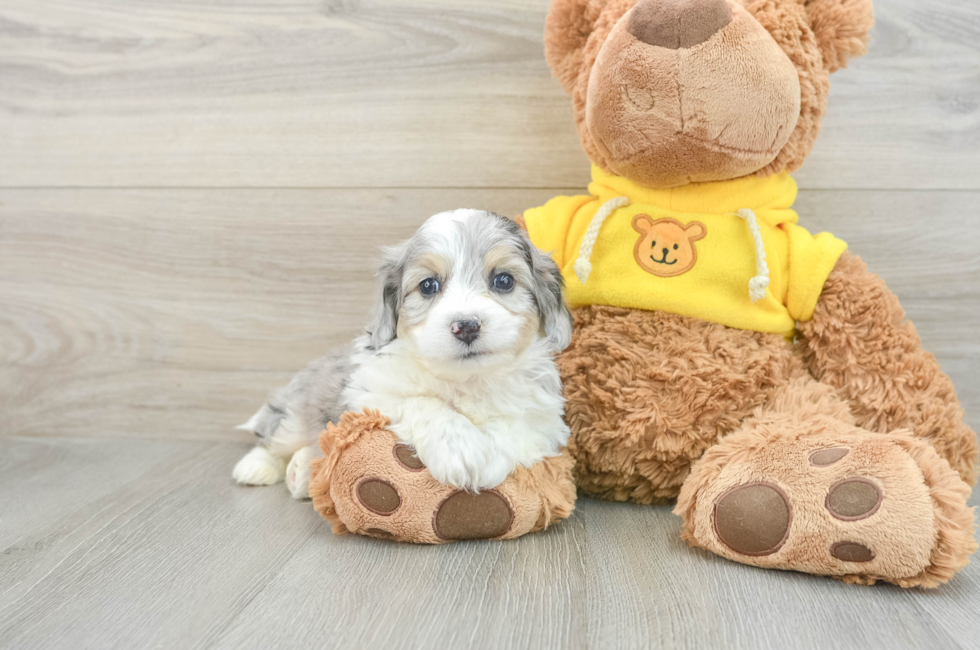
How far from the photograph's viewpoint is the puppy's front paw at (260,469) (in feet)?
5.85

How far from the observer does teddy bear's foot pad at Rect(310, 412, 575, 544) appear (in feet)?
4.27

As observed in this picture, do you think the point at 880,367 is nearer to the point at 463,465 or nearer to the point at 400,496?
the point at 463,465

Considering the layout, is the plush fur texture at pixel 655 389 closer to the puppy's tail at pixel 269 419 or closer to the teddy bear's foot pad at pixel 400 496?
the teddy bear's foot pad at pixel 400 496

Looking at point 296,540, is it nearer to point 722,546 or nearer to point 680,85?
point 722,546

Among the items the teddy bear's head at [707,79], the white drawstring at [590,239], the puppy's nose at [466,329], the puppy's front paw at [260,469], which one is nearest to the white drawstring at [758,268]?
the teddy bear's head at [707,79]

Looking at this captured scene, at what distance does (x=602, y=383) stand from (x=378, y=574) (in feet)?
2.01

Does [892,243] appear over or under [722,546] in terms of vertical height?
over

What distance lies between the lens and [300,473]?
5.30ft

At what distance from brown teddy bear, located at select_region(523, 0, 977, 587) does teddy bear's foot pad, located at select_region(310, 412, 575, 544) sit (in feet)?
0.89

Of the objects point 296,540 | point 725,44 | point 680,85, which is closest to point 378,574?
point 296,540

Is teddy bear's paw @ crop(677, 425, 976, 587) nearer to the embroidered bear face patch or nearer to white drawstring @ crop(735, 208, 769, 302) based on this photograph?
white drawstring @ crop(735, 208, 769, 302)

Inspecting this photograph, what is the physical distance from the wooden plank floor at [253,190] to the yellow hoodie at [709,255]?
0.41m

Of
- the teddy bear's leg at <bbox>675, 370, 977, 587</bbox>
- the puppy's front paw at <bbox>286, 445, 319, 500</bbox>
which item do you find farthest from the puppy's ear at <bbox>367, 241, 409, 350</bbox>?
the teddy bear's leg at <bbox>675, 370, 977, 587</bbox>

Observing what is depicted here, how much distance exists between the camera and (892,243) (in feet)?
6.18
